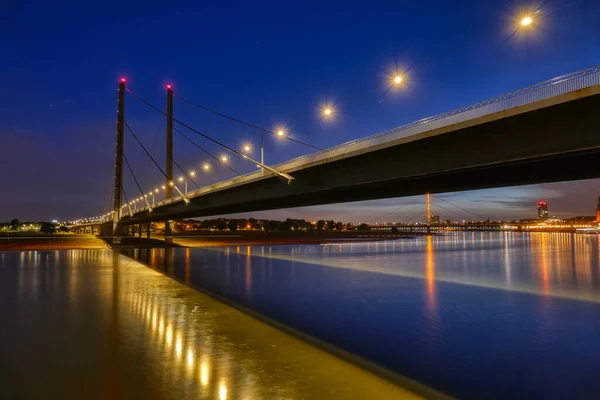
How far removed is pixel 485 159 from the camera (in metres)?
15.6

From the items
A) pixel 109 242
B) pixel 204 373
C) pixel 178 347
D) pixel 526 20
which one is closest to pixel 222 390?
pixel 204 373

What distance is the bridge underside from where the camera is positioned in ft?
42.6

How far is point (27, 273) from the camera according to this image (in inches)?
1027

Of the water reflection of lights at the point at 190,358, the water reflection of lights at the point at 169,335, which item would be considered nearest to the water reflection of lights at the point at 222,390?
the water reflection of lights at the point at 190,358

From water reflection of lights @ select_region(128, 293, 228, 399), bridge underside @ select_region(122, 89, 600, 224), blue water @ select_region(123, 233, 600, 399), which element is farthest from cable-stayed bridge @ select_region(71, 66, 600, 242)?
water reflection of lights @ select_region(128, 293, 228, 399)

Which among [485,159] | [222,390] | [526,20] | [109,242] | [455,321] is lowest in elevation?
[455,321]

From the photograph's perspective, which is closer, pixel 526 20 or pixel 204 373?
pixel 204 373

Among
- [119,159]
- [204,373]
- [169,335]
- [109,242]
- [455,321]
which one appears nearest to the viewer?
[204,373]

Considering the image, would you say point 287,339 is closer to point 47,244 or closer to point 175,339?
point 175,339

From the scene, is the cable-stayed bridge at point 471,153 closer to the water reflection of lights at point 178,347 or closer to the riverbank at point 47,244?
the water reflection of lights at point 178,347

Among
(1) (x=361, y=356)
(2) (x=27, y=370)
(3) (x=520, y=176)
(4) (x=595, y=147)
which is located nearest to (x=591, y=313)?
(3) (x=520, y=176)

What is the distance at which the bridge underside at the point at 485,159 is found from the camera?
12992mm

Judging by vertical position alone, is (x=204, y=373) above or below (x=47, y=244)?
below

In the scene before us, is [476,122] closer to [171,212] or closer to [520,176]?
[520,176]
